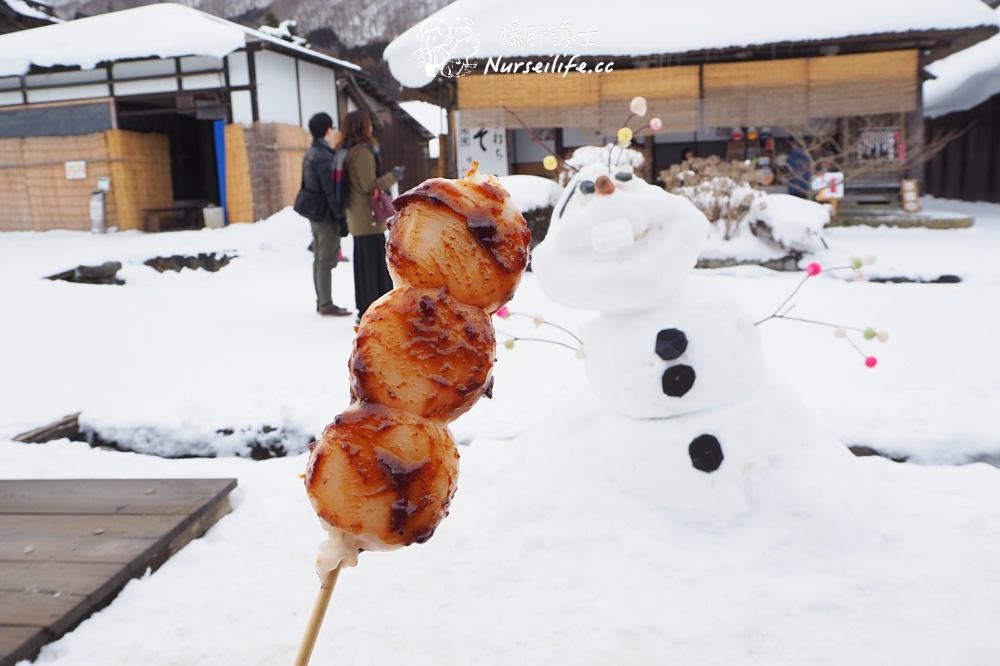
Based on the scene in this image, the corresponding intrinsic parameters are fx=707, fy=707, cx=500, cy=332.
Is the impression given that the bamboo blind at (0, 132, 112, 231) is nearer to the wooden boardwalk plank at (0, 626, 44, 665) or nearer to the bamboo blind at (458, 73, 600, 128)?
the bamboo blind at (458, 73, 600, 128)

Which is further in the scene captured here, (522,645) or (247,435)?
(247,435)

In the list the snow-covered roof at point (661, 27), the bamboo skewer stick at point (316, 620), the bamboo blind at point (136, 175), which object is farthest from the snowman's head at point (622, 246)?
the bamboo blind at point (136, 175)

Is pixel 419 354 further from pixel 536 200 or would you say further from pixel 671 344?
pixel 536 200

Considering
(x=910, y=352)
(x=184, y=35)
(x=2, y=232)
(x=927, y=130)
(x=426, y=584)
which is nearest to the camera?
(x=426, y=584)

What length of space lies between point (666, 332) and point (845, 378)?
9.27 ft

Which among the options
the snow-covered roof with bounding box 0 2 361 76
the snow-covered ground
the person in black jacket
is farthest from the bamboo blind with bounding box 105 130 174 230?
the snow-covered ground

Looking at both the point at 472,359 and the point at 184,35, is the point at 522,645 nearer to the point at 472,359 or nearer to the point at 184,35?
the point at 472,359

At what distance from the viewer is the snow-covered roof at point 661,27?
12.4 metres

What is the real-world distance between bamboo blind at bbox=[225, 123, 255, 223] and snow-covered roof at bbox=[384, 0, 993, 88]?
3.86 m

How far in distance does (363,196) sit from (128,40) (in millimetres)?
12366

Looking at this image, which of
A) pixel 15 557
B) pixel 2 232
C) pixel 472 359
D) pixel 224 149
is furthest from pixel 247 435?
pixel 2 232

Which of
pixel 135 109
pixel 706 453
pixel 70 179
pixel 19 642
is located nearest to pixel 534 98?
pixel 135 109

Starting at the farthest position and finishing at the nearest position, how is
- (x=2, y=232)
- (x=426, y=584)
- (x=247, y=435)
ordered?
(x=2, y=232) < (x=247, y=435) < (x=426, y=584)

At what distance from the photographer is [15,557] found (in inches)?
96.8
